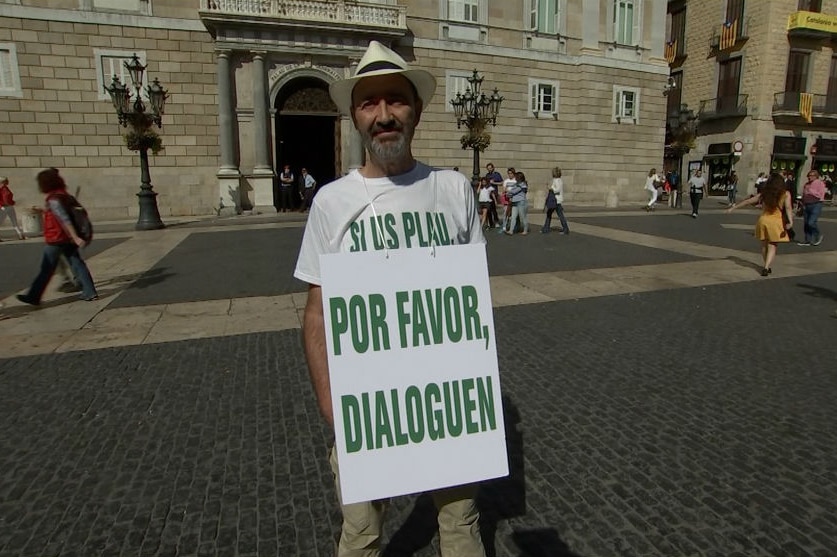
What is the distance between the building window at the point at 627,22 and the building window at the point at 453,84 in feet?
28.5

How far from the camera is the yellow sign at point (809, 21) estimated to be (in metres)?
29.2

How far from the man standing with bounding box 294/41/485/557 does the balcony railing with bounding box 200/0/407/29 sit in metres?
19.4

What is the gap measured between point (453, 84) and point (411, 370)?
22593 mm

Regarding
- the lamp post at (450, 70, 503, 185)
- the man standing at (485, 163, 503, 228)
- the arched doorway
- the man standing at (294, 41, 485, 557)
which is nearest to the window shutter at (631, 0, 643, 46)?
the lamp post at (450, 70, 503, 185)

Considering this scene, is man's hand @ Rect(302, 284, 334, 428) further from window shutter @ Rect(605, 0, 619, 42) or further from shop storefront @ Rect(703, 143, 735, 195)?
shop storefront @ Rect(703, 143, 735, 195)

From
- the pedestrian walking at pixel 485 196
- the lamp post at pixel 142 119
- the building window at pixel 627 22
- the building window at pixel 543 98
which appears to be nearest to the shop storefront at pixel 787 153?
the building window at pixel 627 22

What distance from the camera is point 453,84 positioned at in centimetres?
2238

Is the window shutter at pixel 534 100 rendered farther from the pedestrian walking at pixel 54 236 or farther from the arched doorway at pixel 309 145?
the pedestrian walking at pixel 54 236

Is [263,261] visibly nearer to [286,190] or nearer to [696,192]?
[286,190]

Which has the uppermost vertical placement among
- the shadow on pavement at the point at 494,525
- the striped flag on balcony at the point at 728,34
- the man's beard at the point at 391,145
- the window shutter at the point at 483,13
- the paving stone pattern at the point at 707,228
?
the striped flag on balcony at the point at 728,34

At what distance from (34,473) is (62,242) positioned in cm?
484

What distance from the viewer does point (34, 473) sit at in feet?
9.17

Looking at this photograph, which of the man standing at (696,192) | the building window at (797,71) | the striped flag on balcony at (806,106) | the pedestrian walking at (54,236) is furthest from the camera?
the building window at (797,71)

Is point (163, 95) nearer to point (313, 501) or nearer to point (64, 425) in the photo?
point (64, 425)
